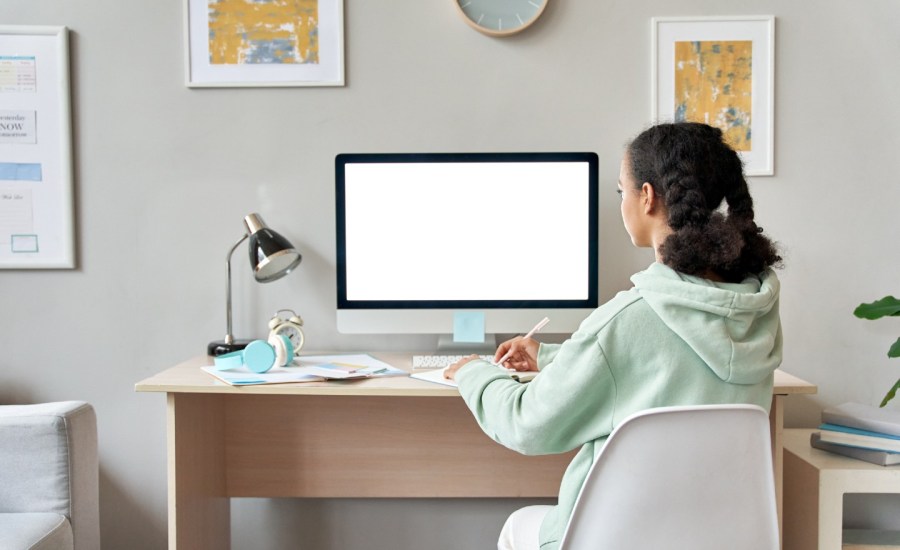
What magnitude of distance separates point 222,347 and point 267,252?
288 mm

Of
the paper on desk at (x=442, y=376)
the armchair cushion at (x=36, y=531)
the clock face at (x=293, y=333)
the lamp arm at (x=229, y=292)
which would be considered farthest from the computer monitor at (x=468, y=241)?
the armchair cushion at (x=36, y=531)

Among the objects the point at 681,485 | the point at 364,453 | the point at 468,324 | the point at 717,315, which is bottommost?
the point at 364,453

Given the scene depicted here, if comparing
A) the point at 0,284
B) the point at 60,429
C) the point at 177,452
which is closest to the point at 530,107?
the point at 177,452

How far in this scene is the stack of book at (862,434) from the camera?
1.64 metres

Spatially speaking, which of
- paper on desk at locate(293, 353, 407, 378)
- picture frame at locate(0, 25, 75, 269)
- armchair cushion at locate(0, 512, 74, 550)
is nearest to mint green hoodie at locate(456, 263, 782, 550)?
paper on desk at locate(293, 353, 407, 378)

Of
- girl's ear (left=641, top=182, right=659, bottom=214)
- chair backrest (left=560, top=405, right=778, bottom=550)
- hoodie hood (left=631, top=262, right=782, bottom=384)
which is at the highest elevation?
girl's ear (left=641, top=182, right=659, bottom=214)

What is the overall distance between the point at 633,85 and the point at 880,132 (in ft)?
2.31

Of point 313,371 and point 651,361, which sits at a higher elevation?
point 651,361

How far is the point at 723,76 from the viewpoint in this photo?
2.05 m

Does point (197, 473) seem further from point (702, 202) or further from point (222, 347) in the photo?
point (702, 202)

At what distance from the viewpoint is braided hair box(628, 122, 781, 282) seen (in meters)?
1.09

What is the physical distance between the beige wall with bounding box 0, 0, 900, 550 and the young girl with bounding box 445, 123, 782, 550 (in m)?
0.91

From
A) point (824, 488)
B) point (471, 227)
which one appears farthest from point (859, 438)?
point (471, 227)

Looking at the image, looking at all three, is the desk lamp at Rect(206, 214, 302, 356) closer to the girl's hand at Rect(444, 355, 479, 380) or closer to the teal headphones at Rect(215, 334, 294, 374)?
the teal headphones at Rect(215, 334, 294, 374)
